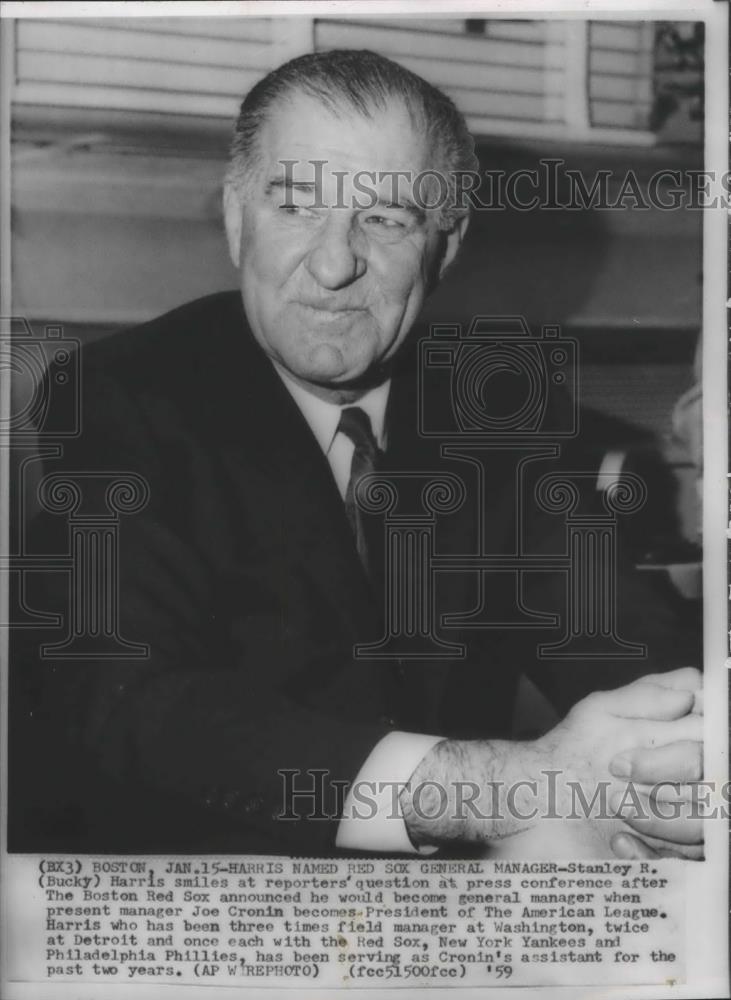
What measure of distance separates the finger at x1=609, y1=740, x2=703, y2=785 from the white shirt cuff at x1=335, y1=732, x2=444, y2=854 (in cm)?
18

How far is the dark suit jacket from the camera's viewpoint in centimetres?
97

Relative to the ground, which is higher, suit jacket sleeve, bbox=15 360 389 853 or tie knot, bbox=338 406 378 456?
tie knot, bbox=338 406 378 456

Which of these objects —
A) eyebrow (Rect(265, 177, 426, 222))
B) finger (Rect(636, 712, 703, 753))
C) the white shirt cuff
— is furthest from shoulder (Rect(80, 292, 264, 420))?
finger (Rect(636, 712, 703, 753))

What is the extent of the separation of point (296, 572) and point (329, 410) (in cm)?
16

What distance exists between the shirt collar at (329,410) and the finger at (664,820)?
0.43 meters

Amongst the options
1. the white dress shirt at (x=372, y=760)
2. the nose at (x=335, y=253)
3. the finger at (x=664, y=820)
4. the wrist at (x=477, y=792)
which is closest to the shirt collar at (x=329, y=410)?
the white dress shirt at (x=372, y=760)

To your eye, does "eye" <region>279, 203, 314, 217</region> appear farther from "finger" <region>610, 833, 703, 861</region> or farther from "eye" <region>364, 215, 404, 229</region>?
"finger" <region>610, 833, 703, 861</region>

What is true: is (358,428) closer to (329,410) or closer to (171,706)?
(329,410)

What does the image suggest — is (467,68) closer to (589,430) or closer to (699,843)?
(589,430)

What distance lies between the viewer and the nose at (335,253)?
97cm

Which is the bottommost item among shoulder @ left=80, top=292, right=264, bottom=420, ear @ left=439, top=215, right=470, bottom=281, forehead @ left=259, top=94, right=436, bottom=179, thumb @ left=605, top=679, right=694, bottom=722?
thumb @ left=605, top=679, right=694, bottom=722

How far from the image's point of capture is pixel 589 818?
0.99 metres

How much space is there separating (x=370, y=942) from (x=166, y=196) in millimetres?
750

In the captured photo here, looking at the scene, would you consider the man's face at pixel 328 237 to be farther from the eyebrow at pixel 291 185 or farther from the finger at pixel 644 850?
the finger at pixel 644 850
